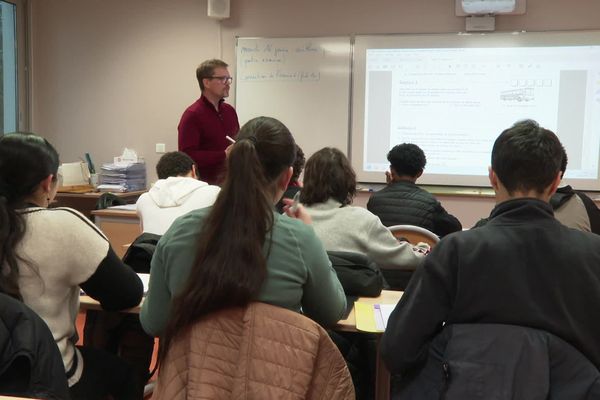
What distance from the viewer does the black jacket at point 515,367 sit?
120 cm

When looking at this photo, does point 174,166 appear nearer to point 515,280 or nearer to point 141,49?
point 515,280

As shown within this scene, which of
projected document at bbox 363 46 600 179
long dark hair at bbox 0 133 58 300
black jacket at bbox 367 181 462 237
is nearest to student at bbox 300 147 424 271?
black jacket at bbox 367 181 462 237

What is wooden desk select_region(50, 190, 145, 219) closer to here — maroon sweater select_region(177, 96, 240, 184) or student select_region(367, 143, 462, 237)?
maroon sweater select_region(177, 96, 240, 184)

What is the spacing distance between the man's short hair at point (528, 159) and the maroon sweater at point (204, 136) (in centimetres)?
300

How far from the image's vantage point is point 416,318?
51.5 inches

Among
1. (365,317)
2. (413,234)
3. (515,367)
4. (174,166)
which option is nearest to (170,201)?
(174,166)

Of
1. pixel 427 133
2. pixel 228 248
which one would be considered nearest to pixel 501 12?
pixel 427 133

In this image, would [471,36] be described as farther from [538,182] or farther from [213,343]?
[213,343]

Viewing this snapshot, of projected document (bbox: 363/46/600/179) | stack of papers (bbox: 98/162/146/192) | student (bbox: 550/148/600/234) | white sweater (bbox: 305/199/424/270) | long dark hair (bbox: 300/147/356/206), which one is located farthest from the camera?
stack of papers (bbox: 98/162/146/192)

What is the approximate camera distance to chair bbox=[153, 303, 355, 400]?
1.21 meters

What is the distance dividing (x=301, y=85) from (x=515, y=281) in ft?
12.6

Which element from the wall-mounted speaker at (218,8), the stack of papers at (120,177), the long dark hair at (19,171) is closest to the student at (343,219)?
the long dark hair at (19,171)

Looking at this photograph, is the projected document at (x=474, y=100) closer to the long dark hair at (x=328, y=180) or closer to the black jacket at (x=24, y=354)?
the long dark hair at (x=328, y=180)

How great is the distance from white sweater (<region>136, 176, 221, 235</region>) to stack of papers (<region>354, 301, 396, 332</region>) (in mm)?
1212
